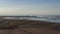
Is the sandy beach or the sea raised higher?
the sea

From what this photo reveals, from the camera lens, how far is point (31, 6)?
25.1 inches

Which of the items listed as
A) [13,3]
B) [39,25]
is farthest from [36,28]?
[13,3]

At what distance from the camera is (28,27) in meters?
0.54

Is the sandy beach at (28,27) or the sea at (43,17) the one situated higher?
the sea at (43,17)

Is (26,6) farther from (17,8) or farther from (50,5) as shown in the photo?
(50,5)

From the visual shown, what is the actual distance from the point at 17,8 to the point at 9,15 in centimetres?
7

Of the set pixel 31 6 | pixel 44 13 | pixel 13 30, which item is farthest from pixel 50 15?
pixel 13 30

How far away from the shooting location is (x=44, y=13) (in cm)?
61

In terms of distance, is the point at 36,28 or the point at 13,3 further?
the point at 13,3

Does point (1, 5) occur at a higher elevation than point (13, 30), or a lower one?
higher

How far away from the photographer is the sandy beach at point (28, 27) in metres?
0.52

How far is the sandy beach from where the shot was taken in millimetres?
516

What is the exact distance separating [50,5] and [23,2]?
0.19m

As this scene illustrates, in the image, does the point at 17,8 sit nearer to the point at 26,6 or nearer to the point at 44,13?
the point at 26,6
